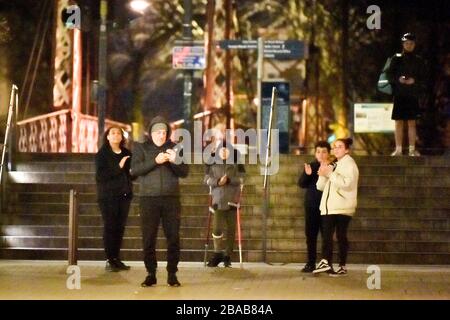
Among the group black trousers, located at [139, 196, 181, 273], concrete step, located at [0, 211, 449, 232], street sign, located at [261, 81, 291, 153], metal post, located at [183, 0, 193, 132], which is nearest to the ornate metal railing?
metal post, located at [183, 0, 193, 132]

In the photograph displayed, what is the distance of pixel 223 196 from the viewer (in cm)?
1316

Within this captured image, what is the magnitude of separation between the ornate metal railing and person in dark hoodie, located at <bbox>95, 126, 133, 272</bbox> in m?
5.82

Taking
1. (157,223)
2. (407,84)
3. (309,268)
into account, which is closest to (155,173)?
(157,223)

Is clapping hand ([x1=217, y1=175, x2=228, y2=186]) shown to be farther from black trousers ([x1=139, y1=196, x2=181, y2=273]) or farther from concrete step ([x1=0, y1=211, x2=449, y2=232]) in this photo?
black trousers ([x1=139, y1=196, x2=181, y2=273])

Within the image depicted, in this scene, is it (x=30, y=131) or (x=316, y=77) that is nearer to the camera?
(x=30, y=131)

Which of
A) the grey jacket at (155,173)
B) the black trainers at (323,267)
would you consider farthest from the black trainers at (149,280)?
the black trainers at (323,267)

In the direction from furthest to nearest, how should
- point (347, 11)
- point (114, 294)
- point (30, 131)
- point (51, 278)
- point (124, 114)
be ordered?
point (124, 114) → point (347, 11) → point (30, 131) → point (51, 278) → point (114, 294)

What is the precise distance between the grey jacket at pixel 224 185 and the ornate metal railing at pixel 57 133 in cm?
608

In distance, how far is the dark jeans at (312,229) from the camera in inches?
503

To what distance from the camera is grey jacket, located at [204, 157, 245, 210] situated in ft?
43.1

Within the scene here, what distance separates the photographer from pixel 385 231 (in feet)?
45.9
